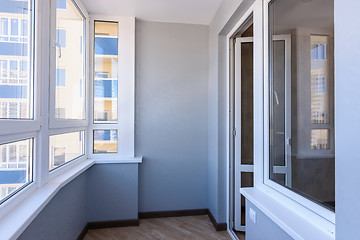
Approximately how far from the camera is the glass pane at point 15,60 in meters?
1.17

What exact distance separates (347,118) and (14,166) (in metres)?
1.78

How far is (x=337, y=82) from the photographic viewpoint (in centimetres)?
84

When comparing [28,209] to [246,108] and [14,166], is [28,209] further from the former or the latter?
[246,108]

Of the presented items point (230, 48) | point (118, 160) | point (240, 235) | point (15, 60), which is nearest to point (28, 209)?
point (15, 60)

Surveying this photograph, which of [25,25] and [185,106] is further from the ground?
[25,25]

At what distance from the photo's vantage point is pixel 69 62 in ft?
7.08

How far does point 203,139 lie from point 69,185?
176 cm

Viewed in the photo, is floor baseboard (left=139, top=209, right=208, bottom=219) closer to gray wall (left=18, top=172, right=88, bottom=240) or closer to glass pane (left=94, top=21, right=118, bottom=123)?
gray wall (left=18, top=172, right=88, bottom=240)

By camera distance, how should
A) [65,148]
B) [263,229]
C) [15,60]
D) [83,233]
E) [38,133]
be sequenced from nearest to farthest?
[15,60]
[263,229]
[38,133]
[65,148]
[83,233]

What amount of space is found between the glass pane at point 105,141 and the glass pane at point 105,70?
0.16 meters

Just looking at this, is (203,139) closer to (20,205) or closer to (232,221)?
(232,221)

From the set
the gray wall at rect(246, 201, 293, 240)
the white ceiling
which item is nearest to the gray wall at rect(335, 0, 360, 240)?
the gray wall at rect(246, 201, 293, 240)

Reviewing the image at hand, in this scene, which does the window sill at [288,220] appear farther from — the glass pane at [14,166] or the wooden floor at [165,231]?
the glass pane at [14,166]

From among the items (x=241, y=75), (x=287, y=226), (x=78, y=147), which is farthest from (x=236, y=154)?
(x=78, y=147)
